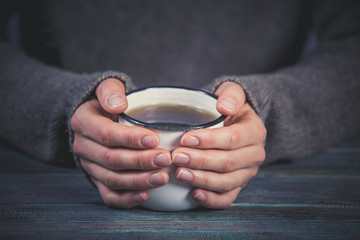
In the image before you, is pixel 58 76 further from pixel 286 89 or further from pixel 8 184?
pixel 286 89

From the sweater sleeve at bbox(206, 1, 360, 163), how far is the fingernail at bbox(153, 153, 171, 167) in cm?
27

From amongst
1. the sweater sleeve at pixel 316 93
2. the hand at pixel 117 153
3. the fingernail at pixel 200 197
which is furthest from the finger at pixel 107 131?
the sweater sleeve at pixel 316 93

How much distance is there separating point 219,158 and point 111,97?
0.20 meters

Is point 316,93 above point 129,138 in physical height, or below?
above

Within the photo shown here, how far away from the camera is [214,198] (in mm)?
504

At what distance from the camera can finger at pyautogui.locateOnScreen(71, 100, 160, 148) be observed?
434mm

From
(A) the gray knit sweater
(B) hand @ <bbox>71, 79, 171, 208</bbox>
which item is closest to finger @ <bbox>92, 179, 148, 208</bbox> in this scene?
(B) hand @ <bbox>71, 79, 171, 208</bbox>

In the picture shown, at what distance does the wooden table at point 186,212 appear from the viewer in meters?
0.46

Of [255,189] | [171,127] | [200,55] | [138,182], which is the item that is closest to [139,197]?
[138,182]

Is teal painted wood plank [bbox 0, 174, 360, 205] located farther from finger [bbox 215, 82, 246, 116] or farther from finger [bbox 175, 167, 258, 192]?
finger [bbox 215, 82, 246, 116]

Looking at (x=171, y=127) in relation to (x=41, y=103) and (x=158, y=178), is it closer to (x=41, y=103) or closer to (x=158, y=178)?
(x=158, y=178)

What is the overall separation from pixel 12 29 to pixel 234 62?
1.06 m

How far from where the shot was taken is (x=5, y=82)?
83 cm

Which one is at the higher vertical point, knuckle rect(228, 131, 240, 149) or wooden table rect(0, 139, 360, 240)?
knuckle rect(228, 131, 240, 149)
